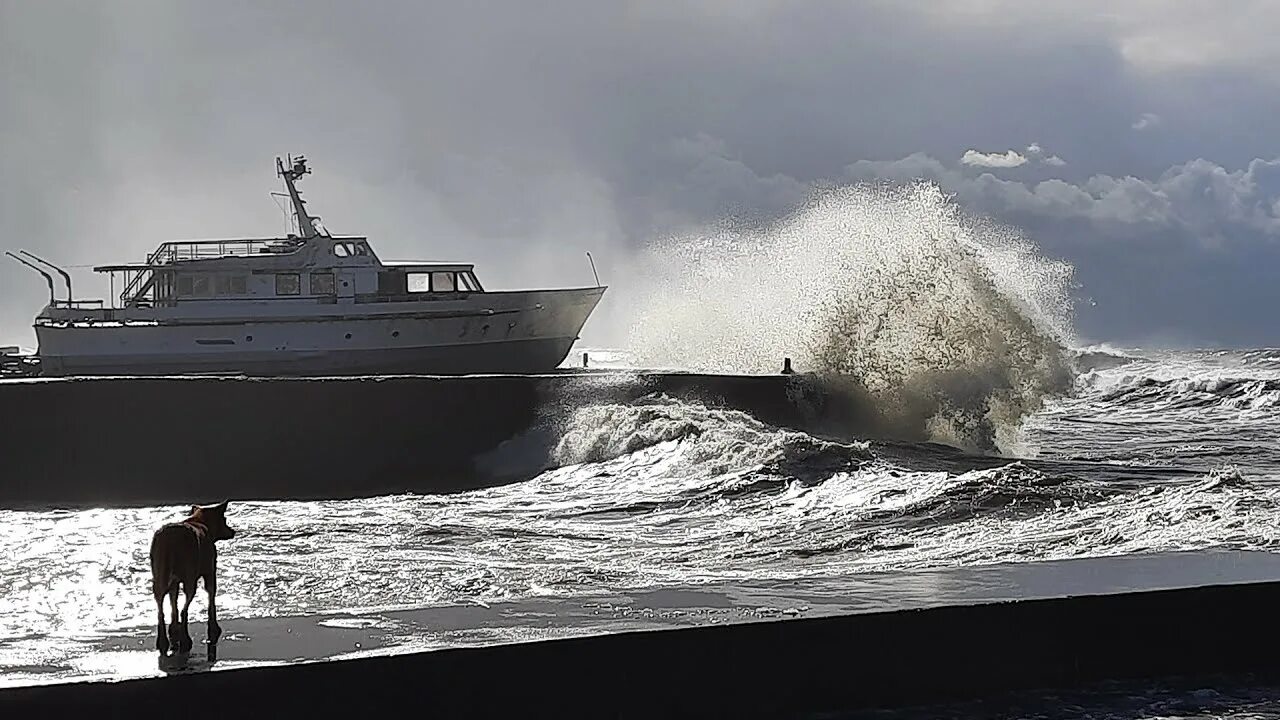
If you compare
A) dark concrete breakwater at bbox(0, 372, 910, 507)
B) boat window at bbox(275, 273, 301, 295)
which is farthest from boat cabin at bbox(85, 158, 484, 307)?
dark concrete breakwater at bbox(0, 372, 910, 507)

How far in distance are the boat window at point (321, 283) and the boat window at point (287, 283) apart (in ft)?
1.05

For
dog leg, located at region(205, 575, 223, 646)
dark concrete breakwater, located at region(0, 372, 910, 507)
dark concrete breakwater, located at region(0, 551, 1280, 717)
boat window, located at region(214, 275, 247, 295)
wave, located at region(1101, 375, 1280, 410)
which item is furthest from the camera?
wave, located at region(1101, 375, 1280, 410)

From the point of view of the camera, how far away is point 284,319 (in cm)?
2991

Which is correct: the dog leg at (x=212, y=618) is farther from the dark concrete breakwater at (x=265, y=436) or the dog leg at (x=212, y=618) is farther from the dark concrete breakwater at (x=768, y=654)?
the dark concrete breakwater at (x=265, y=436)

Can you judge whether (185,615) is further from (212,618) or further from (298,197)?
(298,197)

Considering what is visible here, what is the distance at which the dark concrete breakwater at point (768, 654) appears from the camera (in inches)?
156

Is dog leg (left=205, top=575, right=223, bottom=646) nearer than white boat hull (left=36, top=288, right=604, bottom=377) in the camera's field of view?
Yes

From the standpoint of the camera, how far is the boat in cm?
3002

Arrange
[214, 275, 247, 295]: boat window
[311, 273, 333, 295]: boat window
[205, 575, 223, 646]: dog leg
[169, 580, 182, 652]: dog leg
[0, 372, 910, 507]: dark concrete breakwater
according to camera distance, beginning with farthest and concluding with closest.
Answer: [311, 273, 333, 295]: boat window
[214, 275, 247, 295]: boat window
[0, 372, 910, 507]: dark concrete breakwater
[205, 575, 223, 646]: dog leg
[169, 580, 182, 652]: dog leg

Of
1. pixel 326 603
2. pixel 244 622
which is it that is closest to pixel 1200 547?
pixel 326 603

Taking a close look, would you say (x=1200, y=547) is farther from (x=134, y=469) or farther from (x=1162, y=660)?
(x=134, y=469)

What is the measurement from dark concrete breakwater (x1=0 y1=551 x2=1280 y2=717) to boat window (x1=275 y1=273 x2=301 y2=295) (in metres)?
26.3

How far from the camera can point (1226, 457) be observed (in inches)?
688

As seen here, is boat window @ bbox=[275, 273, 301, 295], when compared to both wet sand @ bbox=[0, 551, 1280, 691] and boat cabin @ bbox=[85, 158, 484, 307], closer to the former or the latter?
boat cabin @ bbox=[85, 158, 484, 307]
